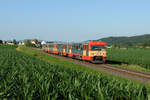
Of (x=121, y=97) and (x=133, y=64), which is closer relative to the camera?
(x=121, y=97)

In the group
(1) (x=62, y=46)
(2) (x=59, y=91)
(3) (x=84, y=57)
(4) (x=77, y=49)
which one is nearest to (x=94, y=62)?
(3) (x=84, y=57)

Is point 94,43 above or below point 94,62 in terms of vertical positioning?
above

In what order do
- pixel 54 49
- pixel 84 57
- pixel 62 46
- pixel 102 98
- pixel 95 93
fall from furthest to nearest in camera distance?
pixel 54 49
pixel 62 46
pixel 84 57
pixel 95 93
pixel 102 98

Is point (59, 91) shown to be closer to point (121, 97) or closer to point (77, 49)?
point (121, 97)

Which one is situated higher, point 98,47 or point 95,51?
point 98,47

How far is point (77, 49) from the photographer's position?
30.5 metres

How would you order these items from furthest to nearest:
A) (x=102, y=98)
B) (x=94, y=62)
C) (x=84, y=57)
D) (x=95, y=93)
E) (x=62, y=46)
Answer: (x=62, y=46) < (x=84, y=57) < (x=94, y=62) < (x=95, y=93) < (x=102, y=98)

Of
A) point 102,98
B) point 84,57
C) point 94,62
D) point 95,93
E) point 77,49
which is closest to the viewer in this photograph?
point 102,98

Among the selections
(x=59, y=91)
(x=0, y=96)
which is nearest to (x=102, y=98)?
Answer: (x=59, y=91)

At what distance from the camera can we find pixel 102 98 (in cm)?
552

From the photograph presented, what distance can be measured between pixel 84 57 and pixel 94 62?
2.32 meters

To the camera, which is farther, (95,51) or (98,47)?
(98,47)

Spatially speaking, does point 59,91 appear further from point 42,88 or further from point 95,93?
point 95,93

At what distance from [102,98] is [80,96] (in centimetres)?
107
